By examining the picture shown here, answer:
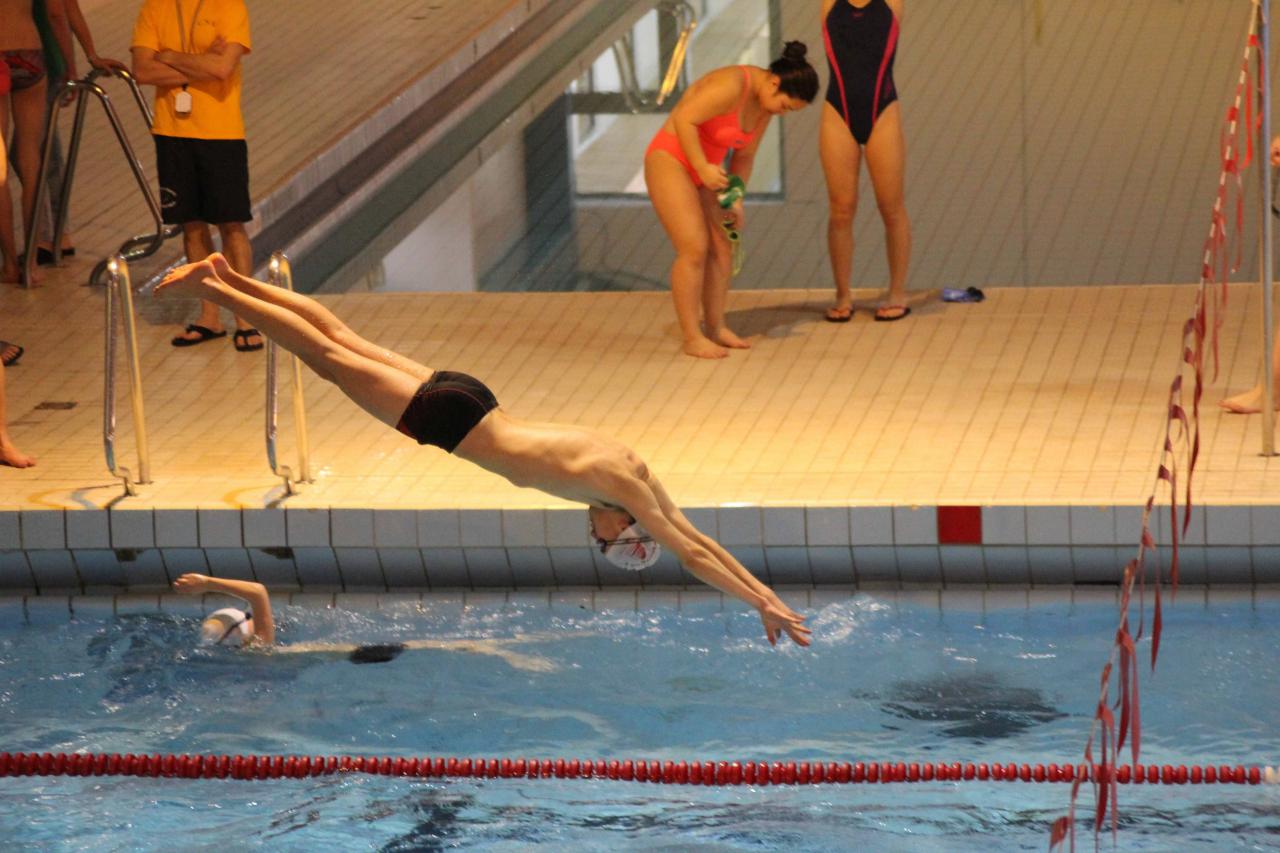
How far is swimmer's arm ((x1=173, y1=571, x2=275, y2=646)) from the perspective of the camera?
545cm

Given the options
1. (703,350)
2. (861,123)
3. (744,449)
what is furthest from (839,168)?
(744,449)

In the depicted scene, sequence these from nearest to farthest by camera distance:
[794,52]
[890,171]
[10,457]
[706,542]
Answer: [706,542]
[10,457]
[794,52]
[890,171]

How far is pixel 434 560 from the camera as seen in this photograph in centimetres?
616

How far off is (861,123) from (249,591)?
3.56m

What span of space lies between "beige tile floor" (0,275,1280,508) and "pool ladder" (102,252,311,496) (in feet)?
0.31

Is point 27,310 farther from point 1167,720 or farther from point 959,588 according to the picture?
point 1167,720

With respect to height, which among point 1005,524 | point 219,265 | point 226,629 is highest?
point 219,265

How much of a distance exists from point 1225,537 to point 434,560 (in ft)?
8.30

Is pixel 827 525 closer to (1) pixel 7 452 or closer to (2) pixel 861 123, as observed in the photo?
(2) pixel 861 123

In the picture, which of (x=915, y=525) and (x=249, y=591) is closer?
(x=249, y=591)

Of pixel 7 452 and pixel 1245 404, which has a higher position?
pixel 7 452

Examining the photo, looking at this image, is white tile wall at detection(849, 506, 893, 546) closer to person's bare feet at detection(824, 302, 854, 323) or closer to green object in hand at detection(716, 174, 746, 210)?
green object in hand at detection(716, 174, 746, 210)

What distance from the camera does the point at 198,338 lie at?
26.6 ft

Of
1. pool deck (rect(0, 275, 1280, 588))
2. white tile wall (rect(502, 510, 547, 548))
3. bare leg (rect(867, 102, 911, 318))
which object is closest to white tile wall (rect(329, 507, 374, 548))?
pool deck (rect(0, 275, 1280, 588))
